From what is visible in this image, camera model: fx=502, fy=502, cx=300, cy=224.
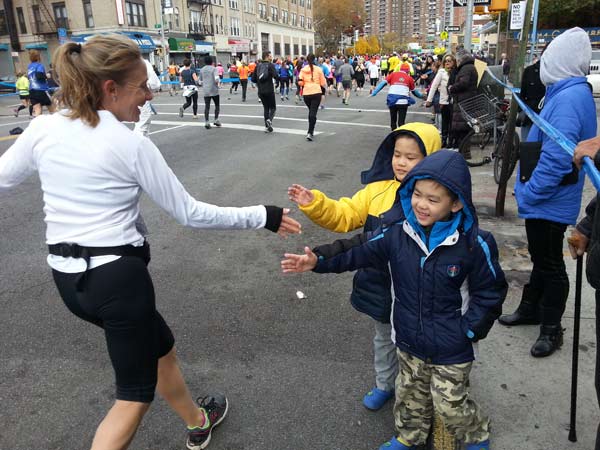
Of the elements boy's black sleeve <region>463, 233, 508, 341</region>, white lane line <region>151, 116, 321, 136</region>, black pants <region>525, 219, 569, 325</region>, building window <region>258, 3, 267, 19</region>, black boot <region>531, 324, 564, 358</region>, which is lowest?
black boot <region>531, 324, 564, 358</region>

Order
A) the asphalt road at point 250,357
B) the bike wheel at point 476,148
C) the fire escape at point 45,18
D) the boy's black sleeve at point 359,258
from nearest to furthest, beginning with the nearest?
the boy's black sleeve at point 359,258, the asphalt road at point 250,357, the bike wheel at point 476,148, the fire escape at point 45,18

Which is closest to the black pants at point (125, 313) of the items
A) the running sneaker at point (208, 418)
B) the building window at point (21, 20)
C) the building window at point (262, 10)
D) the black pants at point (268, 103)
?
the running sneaker at point (208, 418)

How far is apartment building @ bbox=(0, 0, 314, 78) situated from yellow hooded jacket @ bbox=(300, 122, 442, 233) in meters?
35.6

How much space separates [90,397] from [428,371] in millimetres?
1994

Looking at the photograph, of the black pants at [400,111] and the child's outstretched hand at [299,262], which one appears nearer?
the child's outstretched hand at [299,262]

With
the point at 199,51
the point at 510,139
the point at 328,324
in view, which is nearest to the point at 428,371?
the point at 328,324

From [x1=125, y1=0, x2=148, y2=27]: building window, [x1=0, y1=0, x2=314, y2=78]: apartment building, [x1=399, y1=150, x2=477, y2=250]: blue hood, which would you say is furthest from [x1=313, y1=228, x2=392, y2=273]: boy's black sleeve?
[x1=125, y1=0, x2=148, y2=27]: building window

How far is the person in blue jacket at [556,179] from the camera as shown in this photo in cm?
296

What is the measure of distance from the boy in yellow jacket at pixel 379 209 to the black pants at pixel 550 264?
3.76 feet

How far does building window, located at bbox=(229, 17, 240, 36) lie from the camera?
65062 millimetres

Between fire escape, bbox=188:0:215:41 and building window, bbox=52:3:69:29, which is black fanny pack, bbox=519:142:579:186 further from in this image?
fire escape, bbox=188:0:215:41

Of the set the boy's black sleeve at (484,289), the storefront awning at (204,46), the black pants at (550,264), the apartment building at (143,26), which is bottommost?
the black pants at (550,264)

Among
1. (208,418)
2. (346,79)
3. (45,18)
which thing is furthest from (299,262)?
(45,18)

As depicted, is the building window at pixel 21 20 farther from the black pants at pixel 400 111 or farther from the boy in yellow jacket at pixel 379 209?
the boy in yellow jacket at pixel 379 209
